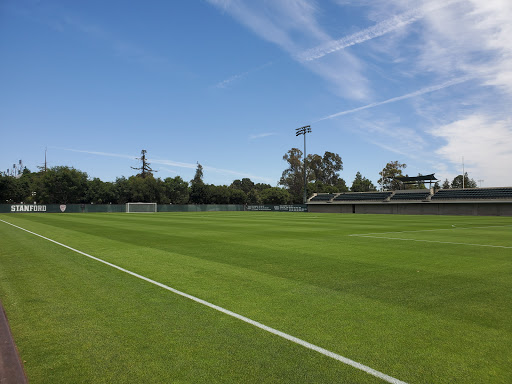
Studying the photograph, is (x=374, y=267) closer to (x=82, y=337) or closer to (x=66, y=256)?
(x=82, y=337)

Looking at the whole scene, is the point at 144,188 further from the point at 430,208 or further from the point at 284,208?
the point at 430,208

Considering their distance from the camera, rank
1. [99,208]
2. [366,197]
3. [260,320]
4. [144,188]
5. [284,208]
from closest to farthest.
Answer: [260,320] < [99,208] < [366,197] < [284,208] < [144,188]

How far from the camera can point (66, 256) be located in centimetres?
1069

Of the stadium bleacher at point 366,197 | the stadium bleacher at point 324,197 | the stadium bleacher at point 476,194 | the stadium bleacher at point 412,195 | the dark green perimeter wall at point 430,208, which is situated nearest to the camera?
the dark green perimeter wall at point 430,208

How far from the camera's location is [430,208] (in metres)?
61.7

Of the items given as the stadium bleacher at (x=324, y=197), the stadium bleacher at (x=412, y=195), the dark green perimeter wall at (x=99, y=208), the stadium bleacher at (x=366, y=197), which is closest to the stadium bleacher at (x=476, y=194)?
the stadium bleacher at (x=412, y=195)

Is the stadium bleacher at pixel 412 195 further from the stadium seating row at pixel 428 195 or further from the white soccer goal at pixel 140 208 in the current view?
the white soccer goal at pixel 140 208

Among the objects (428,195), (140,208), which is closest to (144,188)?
(140,208)

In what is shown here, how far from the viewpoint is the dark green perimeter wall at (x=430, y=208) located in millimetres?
54281

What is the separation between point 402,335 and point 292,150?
131764 mm

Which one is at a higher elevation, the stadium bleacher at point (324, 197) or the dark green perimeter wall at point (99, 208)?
the stadium bleacher at point (324, 197)

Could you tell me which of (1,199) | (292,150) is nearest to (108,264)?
(1,199)

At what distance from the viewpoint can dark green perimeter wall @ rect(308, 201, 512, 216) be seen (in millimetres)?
54281

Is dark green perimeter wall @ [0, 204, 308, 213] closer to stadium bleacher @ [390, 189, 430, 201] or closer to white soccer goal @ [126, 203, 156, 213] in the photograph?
white soccer goal @ [126, 203, 156, 213]
